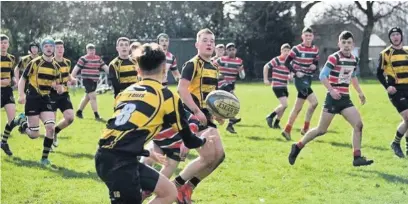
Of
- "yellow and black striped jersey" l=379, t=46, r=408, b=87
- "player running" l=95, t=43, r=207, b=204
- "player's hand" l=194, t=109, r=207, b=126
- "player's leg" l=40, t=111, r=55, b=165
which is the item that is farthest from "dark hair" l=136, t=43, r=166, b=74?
"yellow and black striped jersey" l=379, t=46, r=408, b=87

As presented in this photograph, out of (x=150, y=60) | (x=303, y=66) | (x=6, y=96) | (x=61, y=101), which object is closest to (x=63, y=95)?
(x=61, y=101)

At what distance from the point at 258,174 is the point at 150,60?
4287mm

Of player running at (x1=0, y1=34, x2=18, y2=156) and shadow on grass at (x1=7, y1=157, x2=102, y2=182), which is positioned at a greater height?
player running at (x1=0, y1=34, x2=18, y2=156)

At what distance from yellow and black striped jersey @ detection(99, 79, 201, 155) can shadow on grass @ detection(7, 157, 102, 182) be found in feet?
12.6

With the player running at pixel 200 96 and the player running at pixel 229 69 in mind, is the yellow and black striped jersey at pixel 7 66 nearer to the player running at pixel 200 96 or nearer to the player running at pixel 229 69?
the player running at pixel 229 69

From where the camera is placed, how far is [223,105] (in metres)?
6.12

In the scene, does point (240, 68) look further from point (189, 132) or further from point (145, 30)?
point (145, 30)

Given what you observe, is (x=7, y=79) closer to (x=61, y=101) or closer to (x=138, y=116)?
(x=61, y=101)

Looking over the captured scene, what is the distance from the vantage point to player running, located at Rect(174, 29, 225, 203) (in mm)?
6565

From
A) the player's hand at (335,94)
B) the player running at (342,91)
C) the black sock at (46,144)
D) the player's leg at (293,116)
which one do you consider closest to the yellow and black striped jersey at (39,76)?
the black sock at (46,144)

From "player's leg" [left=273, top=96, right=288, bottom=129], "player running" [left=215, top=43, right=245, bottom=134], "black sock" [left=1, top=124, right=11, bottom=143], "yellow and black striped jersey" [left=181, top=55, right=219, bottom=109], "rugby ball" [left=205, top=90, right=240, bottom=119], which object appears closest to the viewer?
"rugby ball" [left=205, top=90, right=240, bottom=119]

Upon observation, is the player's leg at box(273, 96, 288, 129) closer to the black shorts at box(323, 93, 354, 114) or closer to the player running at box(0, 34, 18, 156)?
the black shorts at box(323, 93, 354, 114)

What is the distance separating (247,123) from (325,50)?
134 feet

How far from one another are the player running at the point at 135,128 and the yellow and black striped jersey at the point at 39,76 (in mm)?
5421
